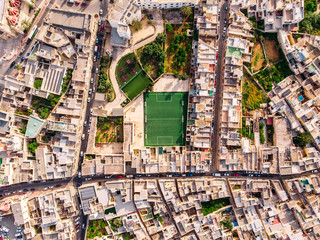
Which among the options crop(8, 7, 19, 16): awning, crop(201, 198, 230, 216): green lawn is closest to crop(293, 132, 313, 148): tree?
crop(201, 198, 230, 216): green lawn

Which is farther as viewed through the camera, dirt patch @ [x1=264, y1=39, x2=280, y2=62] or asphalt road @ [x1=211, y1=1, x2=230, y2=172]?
dirt patch @ [x1=264, y1=39, x2=280, y2=62]

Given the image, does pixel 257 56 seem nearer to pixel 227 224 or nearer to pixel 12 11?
pixel 227 224

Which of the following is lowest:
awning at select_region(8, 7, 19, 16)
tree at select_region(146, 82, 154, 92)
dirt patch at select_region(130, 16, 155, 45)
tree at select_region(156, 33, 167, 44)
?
tree at select_region(146, 82, 154, 92)

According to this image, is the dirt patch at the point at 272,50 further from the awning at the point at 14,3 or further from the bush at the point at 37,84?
the awning at the point at 14,3

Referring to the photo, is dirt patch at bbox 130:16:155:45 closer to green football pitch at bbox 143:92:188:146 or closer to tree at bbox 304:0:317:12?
green football pitch at bbox 143:92:188:146

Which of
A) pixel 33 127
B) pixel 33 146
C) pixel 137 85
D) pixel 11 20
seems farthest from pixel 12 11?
pixel 137 85

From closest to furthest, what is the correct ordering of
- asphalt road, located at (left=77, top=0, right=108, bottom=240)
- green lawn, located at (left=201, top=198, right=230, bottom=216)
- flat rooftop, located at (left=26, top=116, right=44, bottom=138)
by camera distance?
1. flat rooftop, located at (left=26, top=116, right=44, bottom=138)
2. asphalt road, located at (left=77, top=0, right=108, bottom=240)
3. green lawn, located at (left=201, top=198, right=230, bottom=216)
